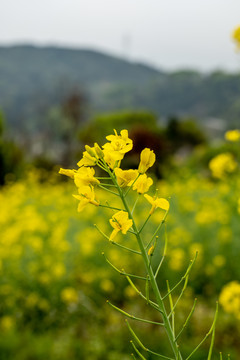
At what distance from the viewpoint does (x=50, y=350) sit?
3160 mm

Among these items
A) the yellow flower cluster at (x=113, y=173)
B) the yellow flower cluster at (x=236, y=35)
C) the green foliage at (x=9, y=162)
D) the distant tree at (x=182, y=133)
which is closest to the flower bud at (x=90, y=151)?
the yellow flower cluster at (x=113, y=173)

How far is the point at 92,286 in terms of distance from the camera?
438 cm

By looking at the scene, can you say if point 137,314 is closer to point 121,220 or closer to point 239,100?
point 121,220

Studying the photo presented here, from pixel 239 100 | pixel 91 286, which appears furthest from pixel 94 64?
pixel 91 286

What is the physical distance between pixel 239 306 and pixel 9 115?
311 ft

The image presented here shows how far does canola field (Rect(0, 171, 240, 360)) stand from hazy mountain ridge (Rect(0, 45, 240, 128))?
53262 millimetres

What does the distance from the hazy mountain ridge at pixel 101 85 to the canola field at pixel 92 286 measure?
175 feet

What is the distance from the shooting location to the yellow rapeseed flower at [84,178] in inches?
Result: 32.1

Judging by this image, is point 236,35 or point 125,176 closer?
point 125,176

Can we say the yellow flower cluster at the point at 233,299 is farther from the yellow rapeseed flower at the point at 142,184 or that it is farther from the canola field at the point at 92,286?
the yellow rapeseed flower at the point at 142,184

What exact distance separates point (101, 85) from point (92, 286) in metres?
148

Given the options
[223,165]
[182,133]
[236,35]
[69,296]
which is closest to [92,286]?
[69,296]

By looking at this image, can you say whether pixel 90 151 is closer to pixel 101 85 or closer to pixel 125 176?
pixel 125 176

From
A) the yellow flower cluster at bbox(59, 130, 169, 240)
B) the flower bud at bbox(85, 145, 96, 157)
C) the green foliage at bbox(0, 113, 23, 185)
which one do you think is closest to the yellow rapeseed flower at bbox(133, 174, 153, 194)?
the yellow flower cluster at bbox(59, 130, 169, 240)
